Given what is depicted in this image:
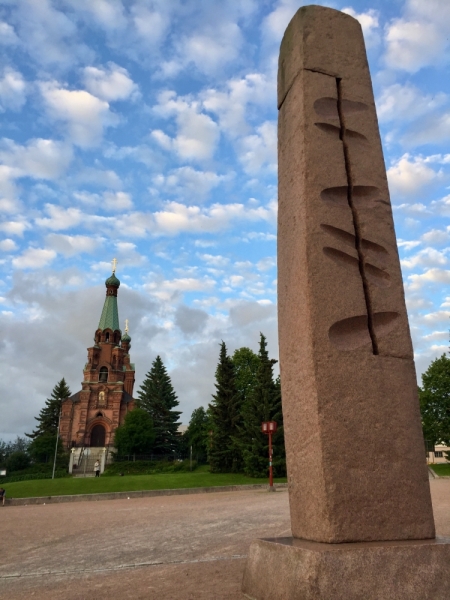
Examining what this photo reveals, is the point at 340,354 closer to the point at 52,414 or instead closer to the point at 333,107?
the point at 333,107

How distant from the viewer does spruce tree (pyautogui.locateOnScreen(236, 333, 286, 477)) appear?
1174 inches

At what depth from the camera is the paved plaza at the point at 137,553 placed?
12.8ft

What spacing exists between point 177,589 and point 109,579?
1.09 meters

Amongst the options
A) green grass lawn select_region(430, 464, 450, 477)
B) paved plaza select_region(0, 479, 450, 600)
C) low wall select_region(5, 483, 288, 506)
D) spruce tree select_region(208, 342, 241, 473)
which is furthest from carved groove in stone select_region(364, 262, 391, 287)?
green grass lawn select_region(430, 464, 450, 477)

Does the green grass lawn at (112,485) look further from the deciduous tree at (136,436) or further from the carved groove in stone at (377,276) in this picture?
the deciduous tree at (136,436)

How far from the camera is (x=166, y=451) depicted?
5875 centimetres

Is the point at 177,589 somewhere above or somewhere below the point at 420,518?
below

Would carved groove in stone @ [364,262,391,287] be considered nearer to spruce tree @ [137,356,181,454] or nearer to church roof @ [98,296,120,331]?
spruce tree @ [137,356,181,454]

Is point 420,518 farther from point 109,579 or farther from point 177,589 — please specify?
point 109,579

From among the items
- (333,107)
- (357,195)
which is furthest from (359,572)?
(333,107)

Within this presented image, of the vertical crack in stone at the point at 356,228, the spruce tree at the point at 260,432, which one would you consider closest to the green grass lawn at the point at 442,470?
the spruce tree at the point at 260,432

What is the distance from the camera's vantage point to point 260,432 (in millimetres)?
30031

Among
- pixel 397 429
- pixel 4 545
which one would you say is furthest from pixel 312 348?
pixel 4 545

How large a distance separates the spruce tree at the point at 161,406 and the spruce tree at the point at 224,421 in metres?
21.9
